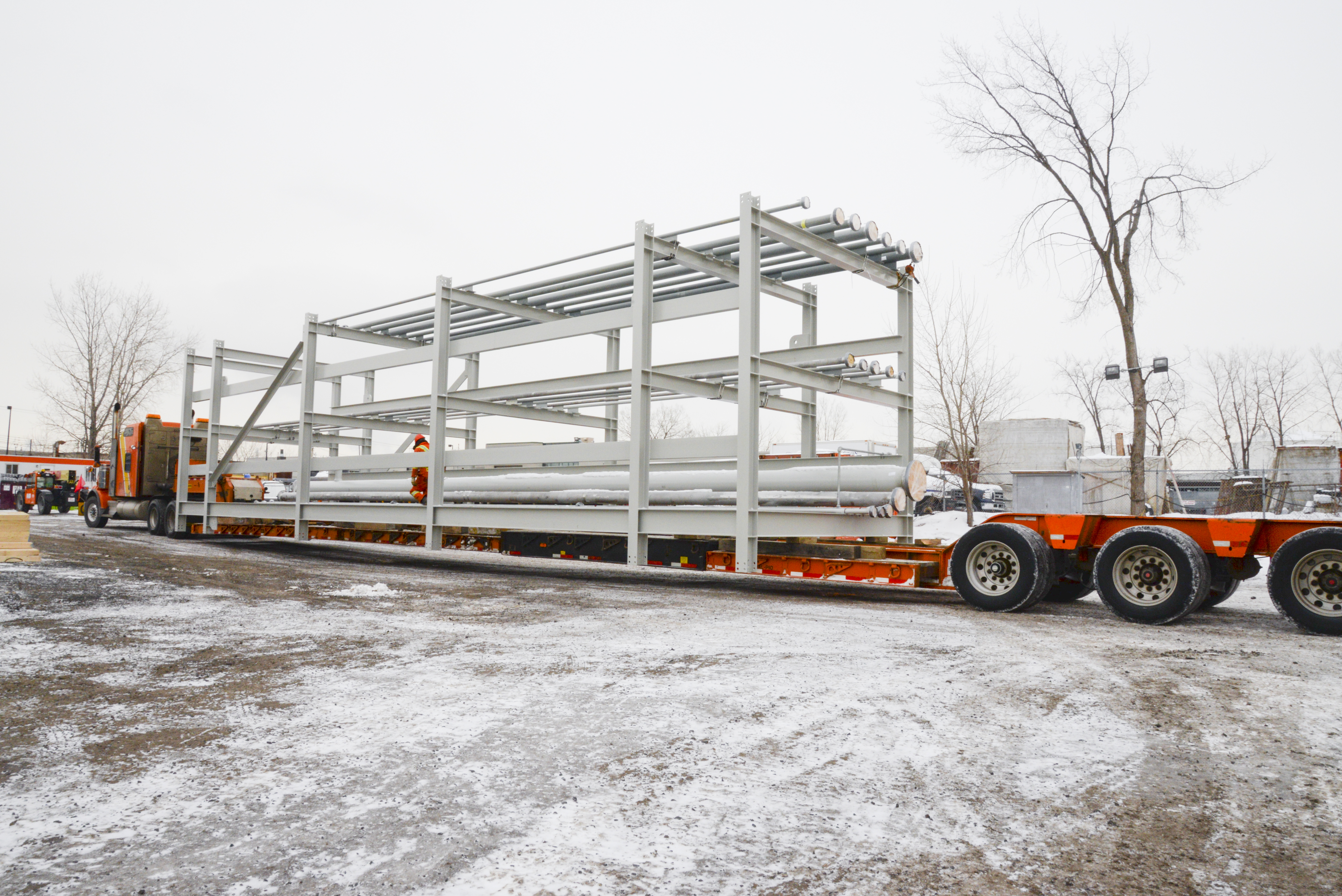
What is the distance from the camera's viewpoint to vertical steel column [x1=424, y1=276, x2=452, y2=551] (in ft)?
42.7

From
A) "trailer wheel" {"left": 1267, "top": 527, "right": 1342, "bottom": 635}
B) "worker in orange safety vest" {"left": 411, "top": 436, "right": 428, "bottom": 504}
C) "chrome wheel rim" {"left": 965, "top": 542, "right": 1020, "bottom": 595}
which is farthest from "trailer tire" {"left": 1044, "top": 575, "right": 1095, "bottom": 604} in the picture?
"worker in orange safety vest" {"left": 411, "top": 436, "right": 428, "bottom": 504}

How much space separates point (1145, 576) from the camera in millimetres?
8391

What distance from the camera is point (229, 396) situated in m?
18.7

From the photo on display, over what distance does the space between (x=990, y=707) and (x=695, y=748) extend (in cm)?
194

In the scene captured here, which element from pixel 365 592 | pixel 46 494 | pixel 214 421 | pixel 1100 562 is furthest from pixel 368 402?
pixel 46 494

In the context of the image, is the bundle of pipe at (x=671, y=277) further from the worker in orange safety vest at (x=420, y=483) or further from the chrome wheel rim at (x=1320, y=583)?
the chrome wheel rim at (x=1320, y=583)

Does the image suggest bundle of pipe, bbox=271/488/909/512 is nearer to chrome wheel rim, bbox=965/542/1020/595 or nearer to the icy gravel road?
chrome wheel rim, bbox=965/542/1020/595

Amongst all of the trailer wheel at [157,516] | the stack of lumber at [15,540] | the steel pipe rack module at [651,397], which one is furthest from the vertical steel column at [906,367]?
the trailer wheel at [157,516]

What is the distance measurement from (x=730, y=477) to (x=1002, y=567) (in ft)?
10.5

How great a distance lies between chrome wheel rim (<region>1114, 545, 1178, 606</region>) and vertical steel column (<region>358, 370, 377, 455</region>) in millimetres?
12253

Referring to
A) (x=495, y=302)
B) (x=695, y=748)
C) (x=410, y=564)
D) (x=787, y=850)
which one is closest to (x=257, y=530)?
(x=410, y=564)

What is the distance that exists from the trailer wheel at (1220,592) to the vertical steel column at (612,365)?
841 centimetres

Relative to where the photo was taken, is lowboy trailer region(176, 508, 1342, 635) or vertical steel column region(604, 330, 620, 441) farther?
vertical steel column region(604, 330, 620, 441)

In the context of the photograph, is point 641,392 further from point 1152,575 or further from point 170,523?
point 170,523
